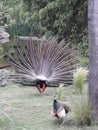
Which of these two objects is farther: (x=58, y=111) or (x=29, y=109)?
(x=29, y=109)

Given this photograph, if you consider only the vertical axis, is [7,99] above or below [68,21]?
below

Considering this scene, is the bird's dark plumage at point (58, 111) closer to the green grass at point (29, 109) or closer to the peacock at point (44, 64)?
the green grass at point (29, 109)

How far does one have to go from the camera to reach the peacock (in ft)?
31.0

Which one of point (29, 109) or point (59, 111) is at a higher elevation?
point (59, 111)

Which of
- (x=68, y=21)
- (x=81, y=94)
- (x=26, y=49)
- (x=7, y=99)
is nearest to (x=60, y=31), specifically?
(x=68, y=21)

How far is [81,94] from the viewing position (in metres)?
6.80

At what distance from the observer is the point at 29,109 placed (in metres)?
7.84

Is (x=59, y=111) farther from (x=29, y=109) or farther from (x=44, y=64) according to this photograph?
(x=44, y=64)

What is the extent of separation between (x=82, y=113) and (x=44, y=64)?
3.32 metres

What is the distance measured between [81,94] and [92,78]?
42cm

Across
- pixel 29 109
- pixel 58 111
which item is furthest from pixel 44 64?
pixel 58 111

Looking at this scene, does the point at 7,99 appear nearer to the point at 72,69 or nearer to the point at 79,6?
the point at 72,69

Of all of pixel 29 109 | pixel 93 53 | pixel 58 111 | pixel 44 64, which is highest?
pixel 93 53

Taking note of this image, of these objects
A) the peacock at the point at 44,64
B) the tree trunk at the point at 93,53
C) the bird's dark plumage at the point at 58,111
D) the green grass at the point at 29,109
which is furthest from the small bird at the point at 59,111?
the peacock at the point at 44,64
